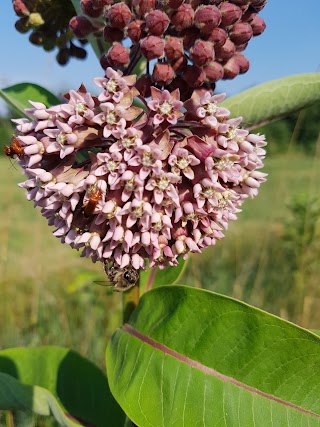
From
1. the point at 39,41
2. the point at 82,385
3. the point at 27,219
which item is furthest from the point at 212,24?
the point at 27,219

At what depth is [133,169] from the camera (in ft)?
2.84

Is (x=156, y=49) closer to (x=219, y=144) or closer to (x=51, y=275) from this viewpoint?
(x=219, y=144)

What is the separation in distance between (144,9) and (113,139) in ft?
0.81

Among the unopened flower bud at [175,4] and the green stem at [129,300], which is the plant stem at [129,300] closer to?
the green stem at [129,300]

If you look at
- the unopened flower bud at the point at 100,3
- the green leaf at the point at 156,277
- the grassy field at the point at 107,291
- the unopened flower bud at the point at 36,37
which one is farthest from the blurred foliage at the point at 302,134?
the unopened flower bud at the point at 100,3

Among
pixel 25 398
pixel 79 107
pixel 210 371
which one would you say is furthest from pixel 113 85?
pixel 25 398

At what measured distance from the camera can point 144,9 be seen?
3.06 feet

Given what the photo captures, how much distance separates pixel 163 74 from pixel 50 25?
0.48m

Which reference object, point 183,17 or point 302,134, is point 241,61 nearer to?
point 183,17

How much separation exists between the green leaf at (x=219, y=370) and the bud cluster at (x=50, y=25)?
66 centimetres

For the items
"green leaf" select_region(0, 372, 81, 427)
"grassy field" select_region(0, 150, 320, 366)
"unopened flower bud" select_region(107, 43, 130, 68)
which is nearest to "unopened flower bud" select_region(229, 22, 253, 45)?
"unopened flower bud" select_region(107, 43, 130, 68)

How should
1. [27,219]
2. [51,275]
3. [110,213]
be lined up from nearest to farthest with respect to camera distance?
[110,213] → [51,275] → [27,219]

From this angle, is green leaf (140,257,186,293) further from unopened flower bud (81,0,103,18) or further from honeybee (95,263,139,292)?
unopened flower bud (81,0,103,18)

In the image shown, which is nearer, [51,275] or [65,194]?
[65,194]
